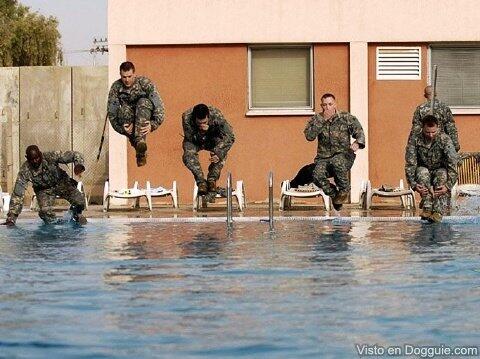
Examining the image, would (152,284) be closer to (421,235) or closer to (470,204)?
(421,235)

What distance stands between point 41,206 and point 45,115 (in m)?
6.81

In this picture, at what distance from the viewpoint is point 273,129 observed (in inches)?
1139

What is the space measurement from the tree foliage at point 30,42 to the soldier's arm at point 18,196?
2560cm

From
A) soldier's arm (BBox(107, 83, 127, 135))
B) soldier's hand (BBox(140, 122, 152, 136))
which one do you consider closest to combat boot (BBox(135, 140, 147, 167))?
soldier's hand (BBox(140, 122, 152, 136))

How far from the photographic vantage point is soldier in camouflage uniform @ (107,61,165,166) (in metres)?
22.0

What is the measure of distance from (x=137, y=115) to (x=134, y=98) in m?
0.39

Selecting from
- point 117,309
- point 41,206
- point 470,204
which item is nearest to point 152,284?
point 117,309

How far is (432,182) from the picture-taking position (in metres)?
22.4

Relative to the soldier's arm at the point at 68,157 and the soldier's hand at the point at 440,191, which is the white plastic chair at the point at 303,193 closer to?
the soldier's hand at the point at 440,191

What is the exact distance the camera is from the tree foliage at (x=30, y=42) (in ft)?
160

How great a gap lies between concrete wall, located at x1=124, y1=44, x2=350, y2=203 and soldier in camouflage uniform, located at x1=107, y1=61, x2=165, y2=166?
6346 mm

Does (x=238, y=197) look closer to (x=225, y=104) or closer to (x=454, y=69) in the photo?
(x=225, y=104)

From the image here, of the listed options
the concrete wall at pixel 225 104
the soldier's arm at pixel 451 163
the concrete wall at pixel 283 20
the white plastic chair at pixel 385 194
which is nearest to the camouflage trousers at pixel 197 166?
the soldier's arm at pixel 451 163

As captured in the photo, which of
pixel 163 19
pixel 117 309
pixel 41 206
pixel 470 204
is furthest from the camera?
pixel 163 19
